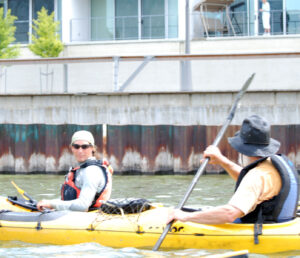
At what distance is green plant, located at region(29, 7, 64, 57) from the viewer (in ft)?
78.2

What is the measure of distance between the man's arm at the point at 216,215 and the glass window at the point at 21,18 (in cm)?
2251

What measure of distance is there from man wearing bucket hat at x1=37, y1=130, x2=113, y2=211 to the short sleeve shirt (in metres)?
1.84

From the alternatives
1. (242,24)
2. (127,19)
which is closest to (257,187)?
(242,24)

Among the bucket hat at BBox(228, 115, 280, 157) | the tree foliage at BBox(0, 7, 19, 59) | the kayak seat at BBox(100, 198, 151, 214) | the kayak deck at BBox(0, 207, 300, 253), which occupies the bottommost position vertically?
the kayak deck at BBox(0, 207, 300, 253)

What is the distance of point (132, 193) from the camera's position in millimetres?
11633

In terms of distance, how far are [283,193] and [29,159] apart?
376 inches

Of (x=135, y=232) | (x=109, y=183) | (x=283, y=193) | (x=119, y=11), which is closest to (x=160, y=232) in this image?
(x=135, y=232)

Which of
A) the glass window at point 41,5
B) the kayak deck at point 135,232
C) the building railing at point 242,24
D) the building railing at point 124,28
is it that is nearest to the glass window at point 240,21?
the building railing at point 242,24

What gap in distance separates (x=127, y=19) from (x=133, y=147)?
1250 centimetres

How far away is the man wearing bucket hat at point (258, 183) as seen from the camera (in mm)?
5613

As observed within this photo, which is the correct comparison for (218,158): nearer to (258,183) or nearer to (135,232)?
(258,183)

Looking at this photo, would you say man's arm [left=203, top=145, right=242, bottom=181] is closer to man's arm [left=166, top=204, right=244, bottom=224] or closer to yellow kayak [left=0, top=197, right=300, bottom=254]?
yellow kayak [left=0, top=197, right=300, bottom=254]

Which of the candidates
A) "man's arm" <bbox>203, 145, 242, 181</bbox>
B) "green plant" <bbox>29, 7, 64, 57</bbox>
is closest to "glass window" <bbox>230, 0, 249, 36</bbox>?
"green plant" <bbox>29, 7, 64, 57</bbox>

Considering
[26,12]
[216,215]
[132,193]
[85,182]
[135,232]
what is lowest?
[132,193]
